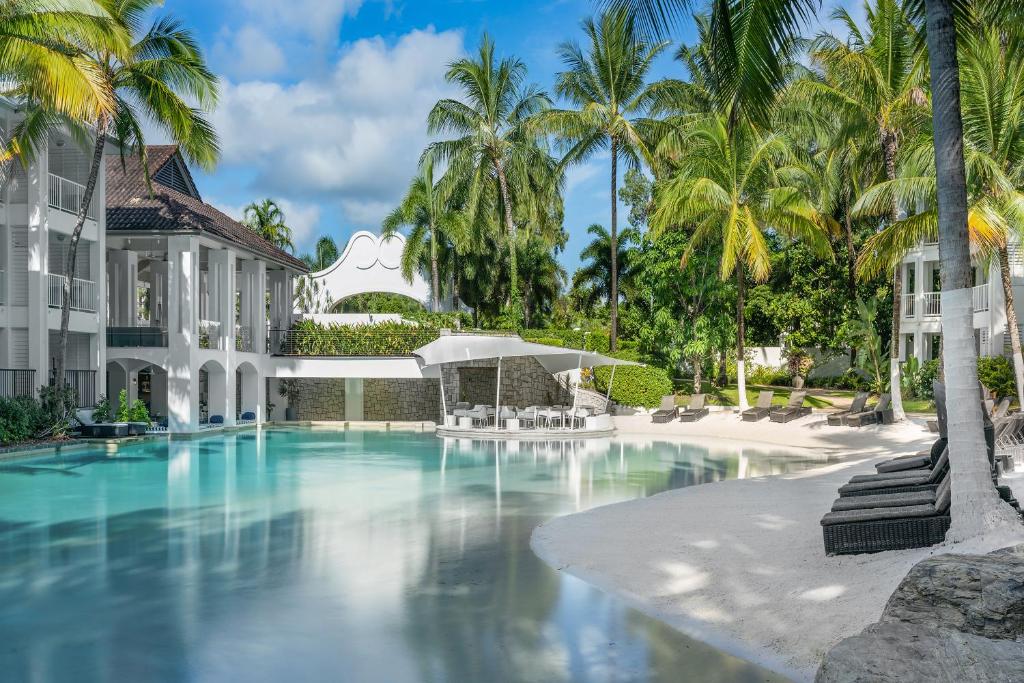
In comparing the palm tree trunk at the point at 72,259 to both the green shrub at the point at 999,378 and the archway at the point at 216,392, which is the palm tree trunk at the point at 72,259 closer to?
the archway at the point at 216,392

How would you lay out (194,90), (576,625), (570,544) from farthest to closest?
1. (194,90)
2. (570,544)
3. (576,625)

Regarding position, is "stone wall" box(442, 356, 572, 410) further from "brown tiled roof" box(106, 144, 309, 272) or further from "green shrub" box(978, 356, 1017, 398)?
"green shrub" box(978, 356, 1017, 398)

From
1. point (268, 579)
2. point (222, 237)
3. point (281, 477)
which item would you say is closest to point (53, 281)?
point (222, 237)

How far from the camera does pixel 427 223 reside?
35750 mm

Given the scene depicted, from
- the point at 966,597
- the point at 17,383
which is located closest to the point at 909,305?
the point at 17,383

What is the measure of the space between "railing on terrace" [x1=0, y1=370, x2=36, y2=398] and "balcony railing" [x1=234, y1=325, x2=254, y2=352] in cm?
787

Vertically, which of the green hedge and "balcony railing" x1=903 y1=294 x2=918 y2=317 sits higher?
"balcony railing" x1=903 y1=294 x2=918 y2=317

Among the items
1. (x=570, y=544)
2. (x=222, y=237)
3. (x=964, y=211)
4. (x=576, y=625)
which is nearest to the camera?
(x=576, y=625)

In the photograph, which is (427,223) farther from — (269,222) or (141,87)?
(269,222)

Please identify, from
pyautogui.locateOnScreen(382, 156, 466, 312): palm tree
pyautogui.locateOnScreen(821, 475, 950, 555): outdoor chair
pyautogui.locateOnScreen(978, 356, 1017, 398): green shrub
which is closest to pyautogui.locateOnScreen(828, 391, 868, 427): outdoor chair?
pyautogui.locateOnScreen(978, 356, 1017, 398): green shrub

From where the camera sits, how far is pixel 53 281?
73.8ft

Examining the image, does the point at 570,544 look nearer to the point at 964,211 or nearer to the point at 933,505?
the point at 933,505

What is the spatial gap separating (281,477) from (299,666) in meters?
10.6

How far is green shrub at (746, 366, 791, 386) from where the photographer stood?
37.0 meters
